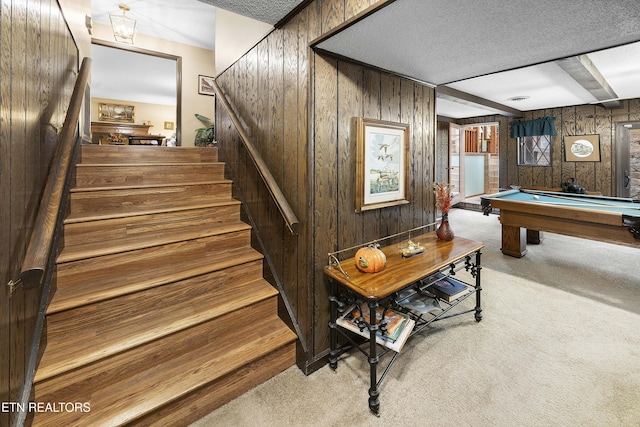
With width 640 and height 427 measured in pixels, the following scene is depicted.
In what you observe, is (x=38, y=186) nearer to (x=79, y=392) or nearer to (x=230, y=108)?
(x=79, y=392)

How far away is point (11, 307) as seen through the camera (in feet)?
3.71

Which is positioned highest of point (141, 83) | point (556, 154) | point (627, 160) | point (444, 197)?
point (141, 83)

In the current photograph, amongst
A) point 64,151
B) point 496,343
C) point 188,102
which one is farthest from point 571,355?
point 188,102

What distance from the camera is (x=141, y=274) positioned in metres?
1.88

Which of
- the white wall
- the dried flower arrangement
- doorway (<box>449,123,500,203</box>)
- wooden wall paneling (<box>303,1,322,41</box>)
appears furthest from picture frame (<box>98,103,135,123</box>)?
the dried flower arrangement

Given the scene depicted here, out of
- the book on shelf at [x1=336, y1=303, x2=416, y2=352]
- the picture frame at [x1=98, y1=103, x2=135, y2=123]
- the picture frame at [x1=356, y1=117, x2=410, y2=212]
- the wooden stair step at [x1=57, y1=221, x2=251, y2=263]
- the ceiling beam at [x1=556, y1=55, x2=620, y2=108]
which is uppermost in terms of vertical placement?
the picture frame at [x1=98, y1=103, x2=135, y2=123]

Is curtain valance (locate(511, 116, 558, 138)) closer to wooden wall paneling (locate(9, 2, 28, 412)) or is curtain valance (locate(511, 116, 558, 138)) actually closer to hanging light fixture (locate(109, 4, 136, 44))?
hanging light fixture (locate(109, 4, 136, 44))

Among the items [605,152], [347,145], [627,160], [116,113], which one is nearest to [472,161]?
[605,152]

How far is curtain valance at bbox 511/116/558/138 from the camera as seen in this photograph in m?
6.13

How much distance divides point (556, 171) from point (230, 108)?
7067mm

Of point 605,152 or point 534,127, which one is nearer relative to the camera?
point 605,152

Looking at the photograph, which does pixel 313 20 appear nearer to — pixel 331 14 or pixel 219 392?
pixel 331 14

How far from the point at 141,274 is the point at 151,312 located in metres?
0.28

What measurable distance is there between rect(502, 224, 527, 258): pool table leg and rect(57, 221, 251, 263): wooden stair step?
3495 millimetres
